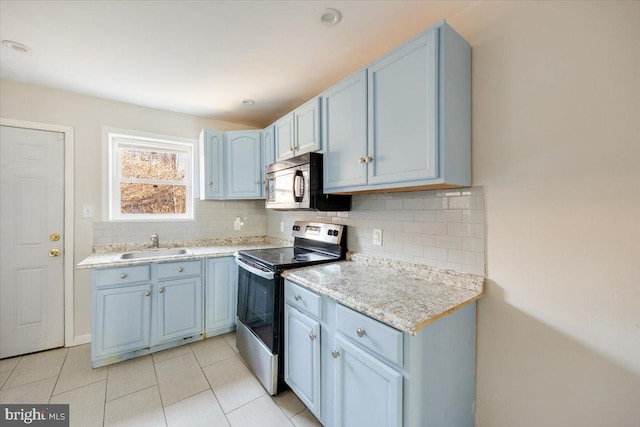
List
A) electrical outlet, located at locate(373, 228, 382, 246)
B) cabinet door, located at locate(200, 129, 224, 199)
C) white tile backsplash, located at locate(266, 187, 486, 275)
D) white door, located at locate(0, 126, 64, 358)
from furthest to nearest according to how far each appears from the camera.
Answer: cabinet door, located at locate(200, 129, 224, 199), white door, located at locate(0, 126, 64, 358), electrical outlet, located at locate(373, 228, 382, 246), white tile backsplash, located at locate(266, 187, 486, 275)

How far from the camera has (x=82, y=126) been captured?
2562mm

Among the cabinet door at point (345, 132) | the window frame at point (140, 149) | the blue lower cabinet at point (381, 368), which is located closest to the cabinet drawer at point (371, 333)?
the blue lower cabinet at point (381, 368)

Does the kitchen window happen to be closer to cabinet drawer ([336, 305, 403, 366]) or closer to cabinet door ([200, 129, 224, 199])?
cabinet door ([200, 129, 224, 199])

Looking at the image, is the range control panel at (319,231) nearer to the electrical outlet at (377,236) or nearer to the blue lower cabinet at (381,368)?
the electrical outlet at (377,236)

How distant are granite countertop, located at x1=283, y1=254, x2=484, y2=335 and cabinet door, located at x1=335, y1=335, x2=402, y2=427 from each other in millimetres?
219

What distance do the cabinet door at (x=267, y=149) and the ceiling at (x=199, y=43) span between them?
0.37 metres

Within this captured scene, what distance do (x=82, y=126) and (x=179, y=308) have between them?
202 centimetres

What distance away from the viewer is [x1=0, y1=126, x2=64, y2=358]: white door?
7.55 feet

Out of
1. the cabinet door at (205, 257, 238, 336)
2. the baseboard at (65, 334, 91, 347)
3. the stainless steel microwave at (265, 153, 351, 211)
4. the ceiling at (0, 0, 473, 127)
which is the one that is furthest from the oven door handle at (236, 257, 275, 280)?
the baseboard at (65, 334, 91, 347)

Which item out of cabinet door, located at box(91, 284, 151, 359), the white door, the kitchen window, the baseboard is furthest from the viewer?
the kitchen window

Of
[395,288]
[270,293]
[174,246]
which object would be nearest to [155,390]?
[270,293]

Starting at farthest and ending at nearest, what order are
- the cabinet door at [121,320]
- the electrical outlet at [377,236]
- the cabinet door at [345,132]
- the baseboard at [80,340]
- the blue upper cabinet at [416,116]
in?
the baseboard at [80,340], the cabinet door at [121,320], the electrical outlet at [377,236], the cabinet door at [345,132], the blue upper cabinet at [416,116]

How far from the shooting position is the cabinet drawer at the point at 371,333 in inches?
41.8

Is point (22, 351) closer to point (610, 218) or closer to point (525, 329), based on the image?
point (525, 329)
